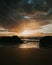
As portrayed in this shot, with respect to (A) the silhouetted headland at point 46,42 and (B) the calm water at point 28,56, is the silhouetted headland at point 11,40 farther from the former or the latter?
(A) the silhouetted headland at point 46,42

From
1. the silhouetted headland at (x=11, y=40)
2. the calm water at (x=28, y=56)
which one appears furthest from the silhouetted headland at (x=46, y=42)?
the silhouetted headland at (x=11, y=40)

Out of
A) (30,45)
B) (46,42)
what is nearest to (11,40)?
(30,45)

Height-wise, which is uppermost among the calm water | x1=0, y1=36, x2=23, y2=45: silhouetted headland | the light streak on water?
x1=0, y1=36, x2=23, y2=45: silhouetted headland

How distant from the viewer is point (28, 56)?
6.20 feet

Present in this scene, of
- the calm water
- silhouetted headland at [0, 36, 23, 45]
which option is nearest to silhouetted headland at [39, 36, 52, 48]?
the calm water

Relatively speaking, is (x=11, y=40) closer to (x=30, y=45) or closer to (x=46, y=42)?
(x=30, y=45)

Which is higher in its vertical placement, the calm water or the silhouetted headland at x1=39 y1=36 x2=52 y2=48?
the silhouetted headland at x1=39 y1=36 x2=52 y2=48

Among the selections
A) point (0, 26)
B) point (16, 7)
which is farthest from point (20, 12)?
point (0, 26)

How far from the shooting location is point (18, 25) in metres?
1.96

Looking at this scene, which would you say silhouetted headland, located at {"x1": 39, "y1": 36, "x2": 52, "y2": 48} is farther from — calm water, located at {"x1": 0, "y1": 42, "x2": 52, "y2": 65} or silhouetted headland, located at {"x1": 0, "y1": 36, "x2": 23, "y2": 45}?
silhouetted headland, located at {"x1": 0, "y1": 36, "x2": 23, "y2": 45}

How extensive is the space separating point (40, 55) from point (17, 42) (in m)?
0.19

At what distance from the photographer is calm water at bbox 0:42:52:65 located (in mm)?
1867

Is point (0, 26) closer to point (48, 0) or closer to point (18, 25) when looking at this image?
point (18, 25)

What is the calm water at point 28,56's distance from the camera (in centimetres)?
187
